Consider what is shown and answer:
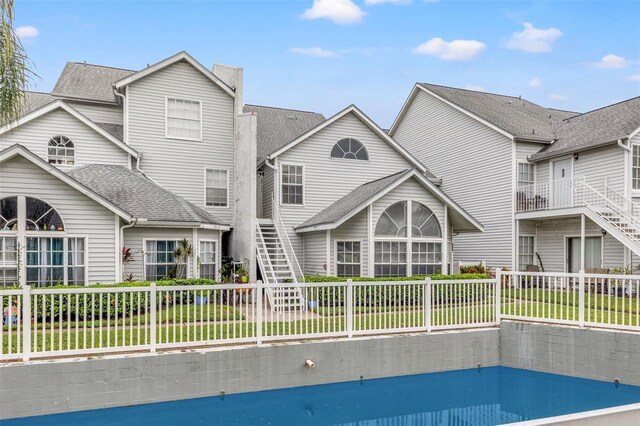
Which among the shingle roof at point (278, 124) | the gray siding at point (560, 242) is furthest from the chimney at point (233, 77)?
the gray siding at point (560, 242)

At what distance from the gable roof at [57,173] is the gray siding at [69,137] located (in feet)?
13.9

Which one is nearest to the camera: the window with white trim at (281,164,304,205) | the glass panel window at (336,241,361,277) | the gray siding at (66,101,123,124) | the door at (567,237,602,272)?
the glass panel window at (336,241,361,277)

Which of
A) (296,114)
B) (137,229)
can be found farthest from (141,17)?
(296,114)

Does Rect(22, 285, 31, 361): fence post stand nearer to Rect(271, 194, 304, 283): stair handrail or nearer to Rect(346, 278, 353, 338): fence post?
Rect(346, 278, 353, 338): fence post

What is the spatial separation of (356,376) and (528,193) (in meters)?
14.1

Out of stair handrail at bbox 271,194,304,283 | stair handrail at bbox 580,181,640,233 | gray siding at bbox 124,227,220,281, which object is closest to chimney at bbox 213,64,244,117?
stair handrail at bbox 271,194,304,283

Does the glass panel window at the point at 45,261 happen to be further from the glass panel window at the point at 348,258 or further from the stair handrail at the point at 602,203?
the stair handrail at the point at 602,203

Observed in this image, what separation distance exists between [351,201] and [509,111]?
11.4m

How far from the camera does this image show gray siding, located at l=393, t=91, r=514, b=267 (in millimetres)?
21422

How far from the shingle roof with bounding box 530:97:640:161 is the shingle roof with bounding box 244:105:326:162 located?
10283 millimetres

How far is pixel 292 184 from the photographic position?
19.0 meters

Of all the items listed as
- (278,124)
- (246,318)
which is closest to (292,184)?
(278,124)

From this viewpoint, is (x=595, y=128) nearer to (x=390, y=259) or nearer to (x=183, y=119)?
(x=390, y=259)

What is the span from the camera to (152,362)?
8.55 metres
